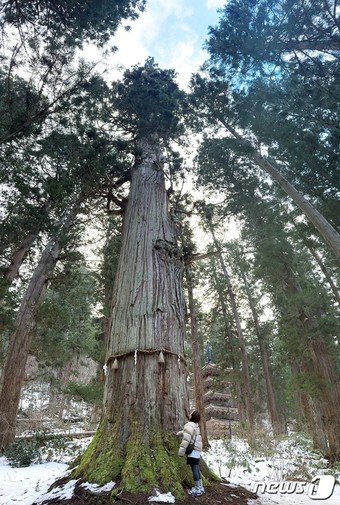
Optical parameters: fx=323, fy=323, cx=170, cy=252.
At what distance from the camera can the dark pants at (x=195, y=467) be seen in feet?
10.1

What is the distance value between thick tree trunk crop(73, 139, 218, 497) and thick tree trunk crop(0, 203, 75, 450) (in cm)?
452

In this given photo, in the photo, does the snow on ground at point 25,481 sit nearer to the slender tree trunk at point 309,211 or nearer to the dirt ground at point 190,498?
the dirt ground at point 190,498

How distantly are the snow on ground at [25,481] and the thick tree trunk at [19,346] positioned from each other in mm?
778

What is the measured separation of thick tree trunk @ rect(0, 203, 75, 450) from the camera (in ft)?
23.9

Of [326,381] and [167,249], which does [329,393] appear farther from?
[167,249]

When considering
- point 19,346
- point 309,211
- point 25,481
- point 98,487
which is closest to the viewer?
point 98,487

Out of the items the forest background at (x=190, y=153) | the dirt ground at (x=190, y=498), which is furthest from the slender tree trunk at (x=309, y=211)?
the dirt ground at (x=190, y=498)

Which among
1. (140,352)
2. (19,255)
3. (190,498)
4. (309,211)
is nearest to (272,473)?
(190,498)

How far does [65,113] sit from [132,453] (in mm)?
6284

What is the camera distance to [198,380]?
1161 cm

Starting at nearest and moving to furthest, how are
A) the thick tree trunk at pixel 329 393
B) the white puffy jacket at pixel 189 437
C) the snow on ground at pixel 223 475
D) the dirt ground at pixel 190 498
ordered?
the dirt ground at pixel 190 498 → the white puffy jacket at pixel 189 437 → the snow on ground at pixel 223 475 → the thick tree trunk at pixel 329 393

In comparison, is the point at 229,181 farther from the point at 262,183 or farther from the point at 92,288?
the point at 92,288

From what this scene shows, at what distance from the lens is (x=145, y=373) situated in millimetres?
3631

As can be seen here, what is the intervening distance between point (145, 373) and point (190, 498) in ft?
4.00
